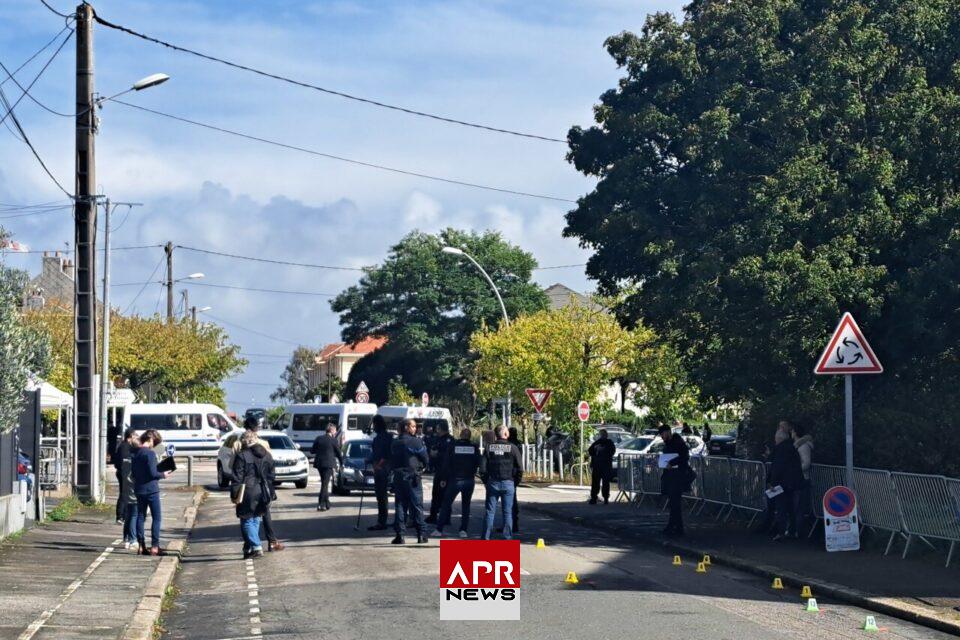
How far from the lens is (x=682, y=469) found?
21672 millimetres

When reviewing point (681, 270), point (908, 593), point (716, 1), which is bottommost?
point (908, 593)

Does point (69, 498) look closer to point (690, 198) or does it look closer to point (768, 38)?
point (690, 198)

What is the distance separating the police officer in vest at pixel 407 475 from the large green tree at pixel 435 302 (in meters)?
52.4

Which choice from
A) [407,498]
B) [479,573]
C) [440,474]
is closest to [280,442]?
[440,474]

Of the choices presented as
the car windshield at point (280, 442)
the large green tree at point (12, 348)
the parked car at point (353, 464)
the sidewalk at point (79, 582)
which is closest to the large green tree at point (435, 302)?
the car windshield at point (280, 442)

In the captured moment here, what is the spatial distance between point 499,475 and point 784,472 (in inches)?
163

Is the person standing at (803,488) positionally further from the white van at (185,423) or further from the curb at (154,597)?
the white van at (185,423)

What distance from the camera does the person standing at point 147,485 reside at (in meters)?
18.5

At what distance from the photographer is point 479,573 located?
27.3 ft

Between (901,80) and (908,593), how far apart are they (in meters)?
9.29

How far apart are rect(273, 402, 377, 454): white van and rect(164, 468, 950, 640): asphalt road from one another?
32824 millimetres

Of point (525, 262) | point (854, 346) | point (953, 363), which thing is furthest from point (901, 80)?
point (525, 262)

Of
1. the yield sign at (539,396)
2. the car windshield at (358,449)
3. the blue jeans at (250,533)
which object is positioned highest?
the yield sign at (539,396)

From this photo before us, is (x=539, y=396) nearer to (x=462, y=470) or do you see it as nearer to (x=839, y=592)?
(x=462, y=470)
